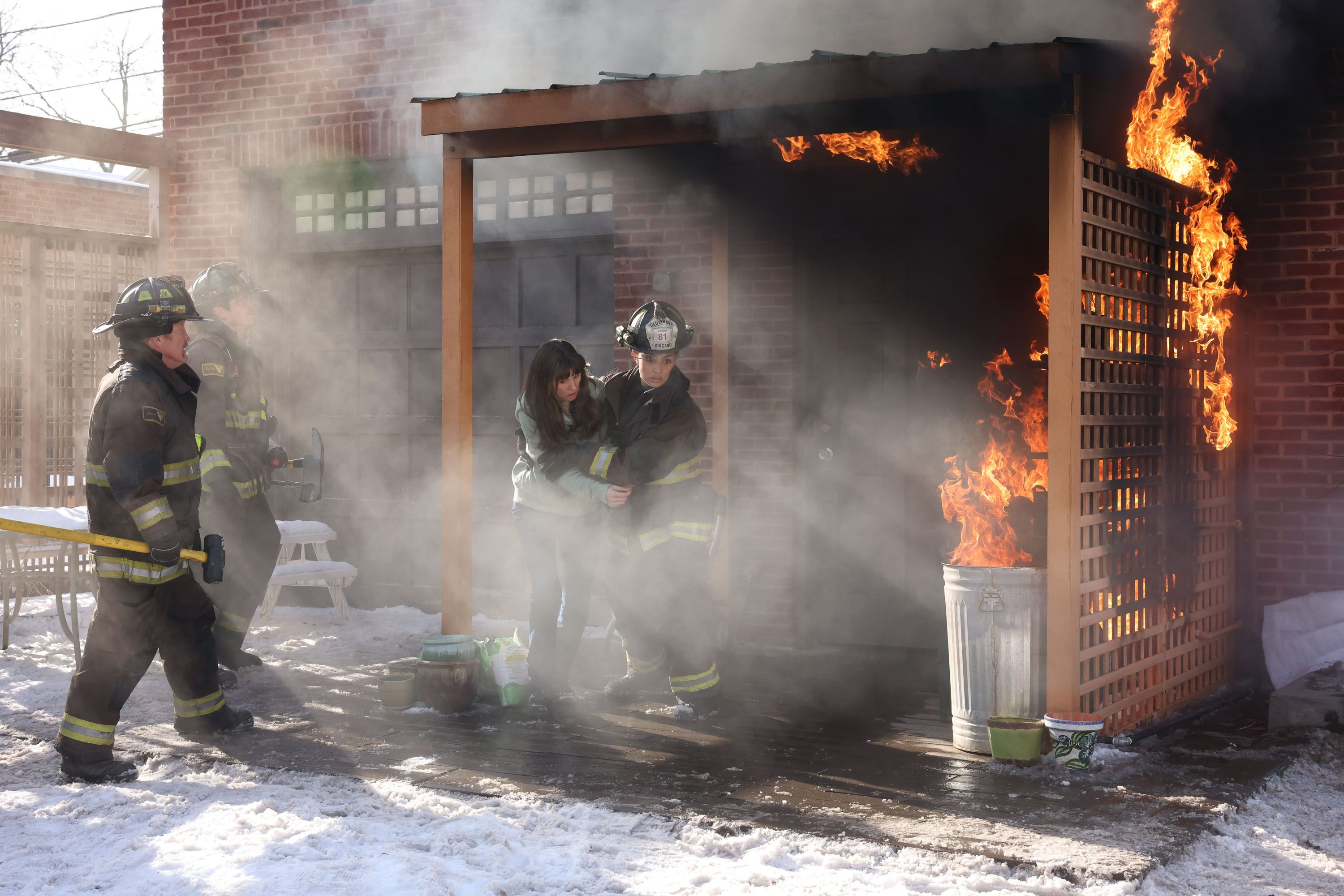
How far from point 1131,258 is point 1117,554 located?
1313 millimetres

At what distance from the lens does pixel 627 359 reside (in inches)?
314

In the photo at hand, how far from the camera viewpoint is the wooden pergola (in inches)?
192

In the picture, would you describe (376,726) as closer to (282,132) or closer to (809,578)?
(809,578)

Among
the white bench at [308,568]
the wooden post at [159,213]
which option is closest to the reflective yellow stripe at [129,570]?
the white bench at [308,568]

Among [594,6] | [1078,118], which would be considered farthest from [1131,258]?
[594,6]

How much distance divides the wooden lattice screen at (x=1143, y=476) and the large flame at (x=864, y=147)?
1.29 meters

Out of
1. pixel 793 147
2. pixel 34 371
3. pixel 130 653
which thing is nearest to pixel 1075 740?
pixel 793 147

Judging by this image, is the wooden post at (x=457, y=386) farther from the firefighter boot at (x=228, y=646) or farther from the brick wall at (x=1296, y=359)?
the brick wall at (x=1296, y=359)

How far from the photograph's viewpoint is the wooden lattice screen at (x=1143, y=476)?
16.6 feet

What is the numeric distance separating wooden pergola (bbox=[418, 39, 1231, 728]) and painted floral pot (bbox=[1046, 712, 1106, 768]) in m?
0.15

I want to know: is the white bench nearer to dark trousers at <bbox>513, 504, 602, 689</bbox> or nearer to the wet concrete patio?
the wet concrete patio

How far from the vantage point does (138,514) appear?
4.78m

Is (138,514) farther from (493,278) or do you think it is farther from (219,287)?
(493,278)

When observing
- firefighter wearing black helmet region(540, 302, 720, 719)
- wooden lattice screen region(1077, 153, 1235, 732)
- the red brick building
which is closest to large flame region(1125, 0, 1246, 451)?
wooden lattice screen region(1077, 153, 1235, 732)
